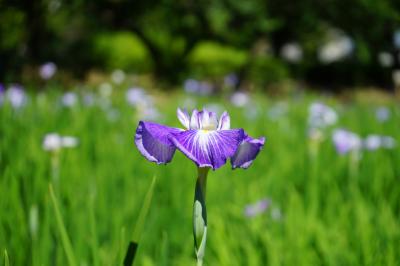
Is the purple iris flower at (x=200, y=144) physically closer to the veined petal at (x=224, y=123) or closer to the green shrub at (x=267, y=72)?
the veined petal at (x=224, y=123)

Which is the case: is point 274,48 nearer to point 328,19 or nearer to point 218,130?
point 328,19

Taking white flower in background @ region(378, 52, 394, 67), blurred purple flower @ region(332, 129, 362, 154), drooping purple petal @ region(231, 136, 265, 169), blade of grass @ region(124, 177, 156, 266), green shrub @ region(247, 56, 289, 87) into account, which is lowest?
blade of grass @ region(124, 177, 156, 266)

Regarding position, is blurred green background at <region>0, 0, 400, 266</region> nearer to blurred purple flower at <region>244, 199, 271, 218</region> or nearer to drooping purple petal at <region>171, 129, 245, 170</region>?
blurred purple flower at <region>244, 199, 271, 218</region>

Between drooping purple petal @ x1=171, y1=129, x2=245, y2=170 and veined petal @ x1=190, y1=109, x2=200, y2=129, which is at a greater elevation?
veined petal @ x1=190, y1=109, x2=200, y2=129

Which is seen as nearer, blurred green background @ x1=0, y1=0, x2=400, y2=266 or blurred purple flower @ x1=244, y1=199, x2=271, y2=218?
blurred green background @ x1=0, y1=0, x2=400, y2=266

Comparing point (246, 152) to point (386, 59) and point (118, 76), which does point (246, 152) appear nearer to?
point (118, 76)

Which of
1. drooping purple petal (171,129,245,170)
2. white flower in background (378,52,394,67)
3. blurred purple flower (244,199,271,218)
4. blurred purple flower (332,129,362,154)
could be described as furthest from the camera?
white flower in background (378,52,394,67)

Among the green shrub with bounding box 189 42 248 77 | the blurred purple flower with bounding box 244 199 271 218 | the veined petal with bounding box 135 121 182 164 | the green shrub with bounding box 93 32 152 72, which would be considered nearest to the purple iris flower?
the veined petal with bounding box 135 121 182 164

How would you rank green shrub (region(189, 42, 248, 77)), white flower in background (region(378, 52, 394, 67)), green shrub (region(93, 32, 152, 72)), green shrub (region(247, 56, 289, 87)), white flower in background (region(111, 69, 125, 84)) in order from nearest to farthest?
white flower in background (region(111, 69, 125, 84)) → green shrub (region(93, 32, 152, 72)) → green shrub (region(247, 56, 289, 87)) → green shrub (region(189, 42, 248, 77)) → white flower in background (region(378, 52, 394, 67))
